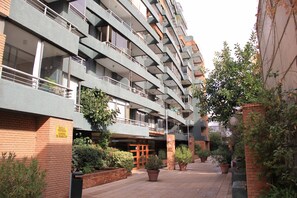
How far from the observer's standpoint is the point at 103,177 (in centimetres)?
1756

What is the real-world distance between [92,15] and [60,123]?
47.0 ft

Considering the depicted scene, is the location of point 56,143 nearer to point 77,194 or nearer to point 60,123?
point 60,123

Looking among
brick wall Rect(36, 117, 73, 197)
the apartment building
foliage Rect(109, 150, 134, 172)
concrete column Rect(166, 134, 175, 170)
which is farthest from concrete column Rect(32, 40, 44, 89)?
concrete column Rect(166, 134, 175, 170)

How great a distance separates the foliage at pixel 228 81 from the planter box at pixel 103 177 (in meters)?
7.59

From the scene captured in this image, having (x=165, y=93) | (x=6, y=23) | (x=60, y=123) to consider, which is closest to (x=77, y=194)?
(x=60, y=123)

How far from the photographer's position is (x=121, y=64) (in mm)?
26234

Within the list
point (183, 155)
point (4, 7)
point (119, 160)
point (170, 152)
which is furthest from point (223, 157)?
point (4, 7)

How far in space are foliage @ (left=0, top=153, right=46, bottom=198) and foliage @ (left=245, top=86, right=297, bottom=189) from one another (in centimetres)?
563

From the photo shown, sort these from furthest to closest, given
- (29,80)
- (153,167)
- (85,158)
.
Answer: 1. (153,167)
2. (85,158)
3. (29,80)

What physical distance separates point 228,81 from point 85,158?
11.0 metres

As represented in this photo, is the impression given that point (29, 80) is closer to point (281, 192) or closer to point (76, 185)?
point (76, 185)

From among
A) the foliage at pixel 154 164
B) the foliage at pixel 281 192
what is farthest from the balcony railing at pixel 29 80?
the foliage at pixel 281 192

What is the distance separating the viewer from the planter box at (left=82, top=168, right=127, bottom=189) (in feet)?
51.9

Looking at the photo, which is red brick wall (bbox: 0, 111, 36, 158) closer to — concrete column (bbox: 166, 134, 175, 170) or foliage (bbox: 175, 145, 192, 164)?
foliage (bbox: 175, 145, 192, 164)
